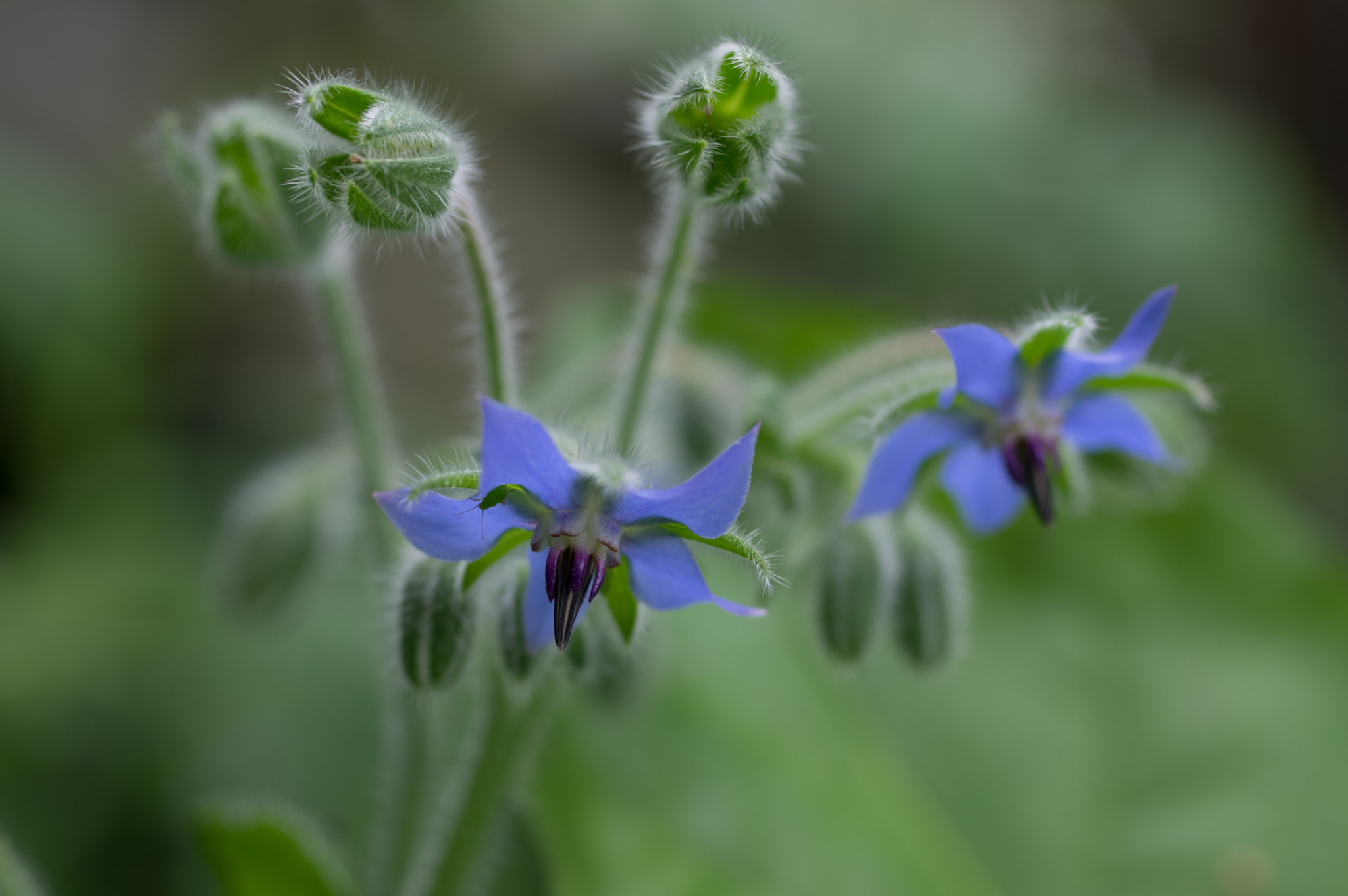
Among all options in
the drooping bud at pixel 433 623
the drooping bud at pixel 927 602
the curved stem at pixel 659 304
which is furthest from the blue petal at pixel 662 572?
the drooping bud at pixel 927 602

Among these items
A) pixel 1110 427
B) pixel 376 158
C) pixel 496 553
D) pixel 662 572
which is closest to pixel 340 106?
pixel 376 158

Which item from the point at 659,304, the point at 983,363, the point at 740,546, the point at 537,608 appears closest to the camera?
the point at 740,546

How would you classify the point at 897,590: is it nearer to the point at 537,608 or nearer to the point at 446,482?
the point at 537,608

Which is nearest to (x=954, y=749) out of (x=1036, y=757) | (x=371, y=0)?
(x=1036, y=757)

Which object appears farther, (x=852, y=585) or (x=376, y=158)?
(x=852, y=585)

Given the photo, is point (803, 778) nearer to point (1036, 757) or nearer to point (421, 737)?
point (1036, 757)

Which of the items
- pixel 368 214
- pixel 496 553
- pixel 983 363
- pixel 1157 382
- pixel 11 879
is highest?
pixel 1157 382
